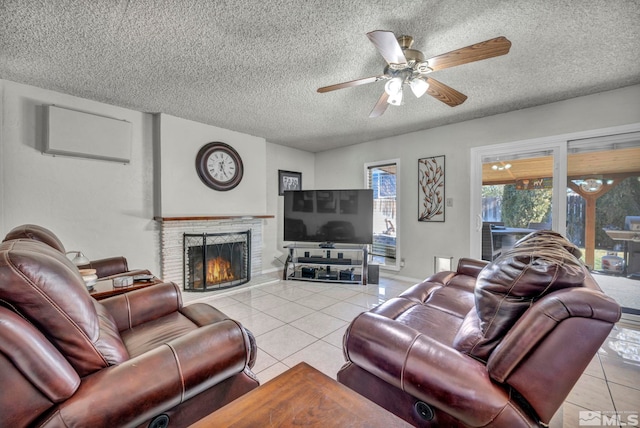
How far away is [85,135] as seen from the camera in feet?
9.64

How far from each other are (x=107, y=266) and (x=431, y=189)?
161 inches

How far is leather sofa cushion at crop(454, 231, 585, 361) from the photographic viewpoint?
0.99 meters

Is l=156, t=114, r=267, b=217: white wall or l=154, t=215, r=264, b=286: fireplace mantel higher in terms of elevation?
l=156, t=114, r=267, b=217: white wall

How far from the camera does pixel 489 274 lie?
1.16 m

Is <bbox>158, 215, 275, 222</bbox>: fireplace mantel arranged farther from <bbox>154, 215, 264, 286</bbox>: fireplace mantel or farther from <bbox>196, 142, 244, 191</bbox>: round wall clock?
<bbox>196, 142, 244, 191</bbox>: round wall clock

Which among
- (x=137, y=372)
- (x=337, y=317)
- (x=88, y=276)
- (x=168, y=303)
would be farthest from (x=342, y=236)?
(x=137, y=372)

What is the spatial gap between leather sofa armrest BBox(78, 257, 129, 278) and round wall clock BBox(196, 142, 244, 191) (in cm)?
156

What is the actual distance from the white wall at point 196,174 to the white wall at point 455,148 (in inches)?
65.7

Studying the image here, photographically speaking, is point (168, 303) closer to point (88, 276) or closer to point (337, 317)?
point (88, 276)

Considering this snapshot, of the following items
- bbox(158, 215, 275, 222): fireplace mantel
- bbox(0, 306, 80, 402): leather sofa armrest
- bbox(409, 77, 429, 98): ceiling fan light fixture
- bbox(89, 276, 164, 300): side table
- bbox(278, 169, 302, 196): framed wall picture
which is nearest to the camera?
bbox(0, 306, 80, 402): leather sofa armrest

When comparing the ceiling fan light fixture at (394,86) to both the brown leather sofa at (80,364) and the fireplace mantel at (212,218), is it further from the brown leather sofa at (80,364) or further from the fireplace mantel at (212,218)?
the fireplace mantel at (212,218)

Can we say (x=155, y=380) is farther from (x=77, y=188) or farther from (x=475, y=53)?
(x=77, y=188)

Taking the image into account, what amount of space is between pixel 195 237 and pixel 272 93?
220 cm

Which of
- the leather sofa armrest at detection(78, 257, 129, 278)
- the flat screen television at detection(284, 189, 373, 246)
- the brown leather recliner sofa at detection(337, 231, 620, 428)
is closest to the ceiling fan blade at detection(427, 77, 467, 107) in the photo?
the brown leather recliner sofa at detection(337, 231, 620, 428)
